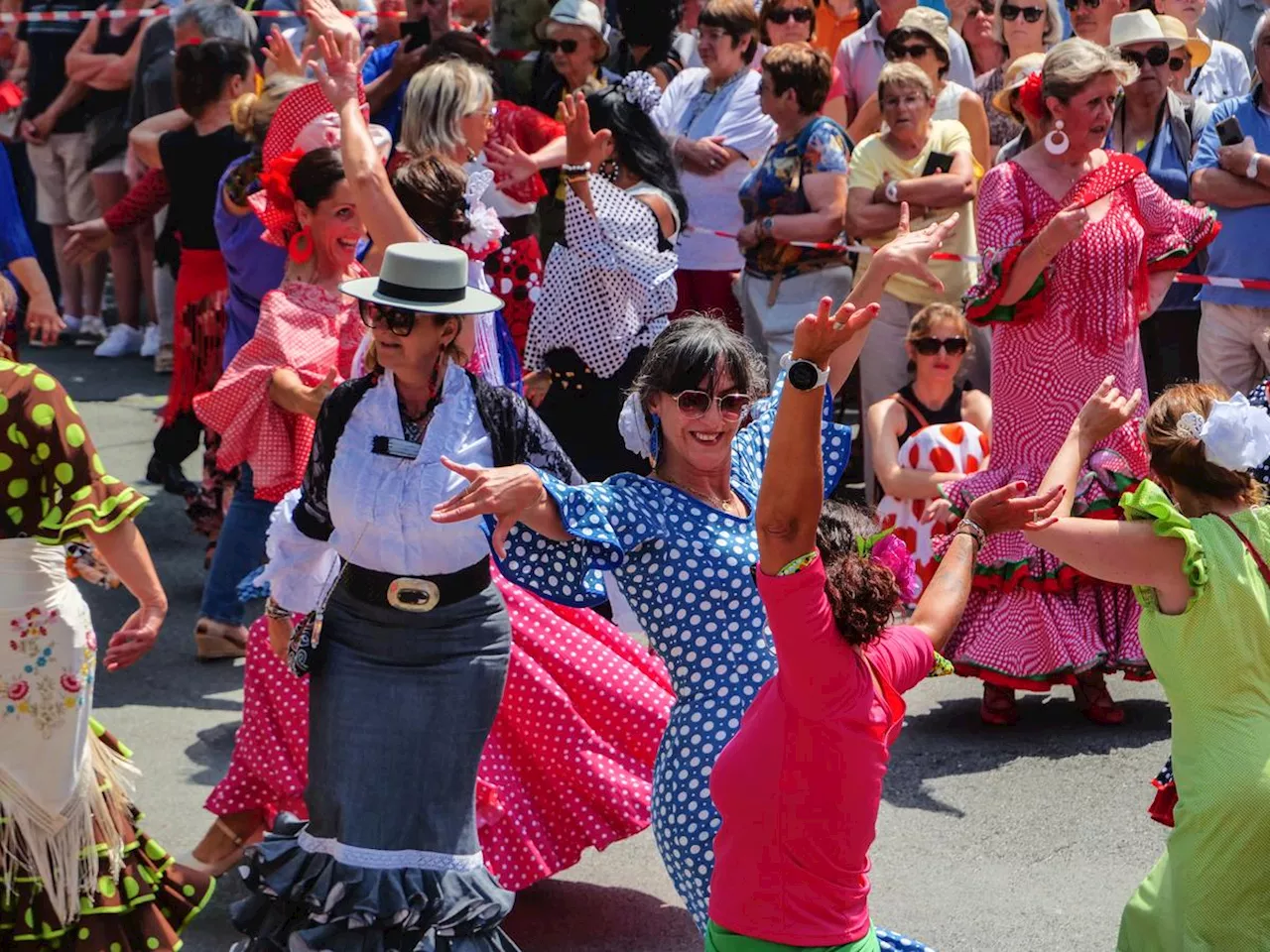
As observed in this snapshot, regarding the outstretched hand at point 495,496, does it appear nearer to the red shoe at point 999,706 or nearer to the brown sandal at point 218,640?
the red shoe at point 999,706

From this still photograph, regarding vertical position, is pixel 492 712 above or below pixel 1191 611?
below

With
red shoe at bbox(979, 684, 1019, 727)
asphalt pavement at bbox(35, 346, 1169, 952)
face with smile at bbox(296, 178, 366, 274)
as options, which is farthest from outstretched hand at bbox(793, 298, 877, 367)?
red shoe at bbox(979, 684, 1019, 727)

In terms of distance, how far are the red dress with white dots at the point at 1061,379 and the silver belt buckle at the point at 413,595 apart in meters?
2.69

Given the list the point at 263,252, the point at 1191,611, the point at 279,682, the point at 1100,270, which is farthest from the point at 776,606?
the point at 263,252

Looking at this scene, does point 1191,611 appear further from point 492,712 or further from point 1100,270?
point 1100,270

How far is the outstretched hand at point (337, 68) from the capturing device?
17.9 ft

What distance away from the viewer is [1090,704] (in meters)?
6.69

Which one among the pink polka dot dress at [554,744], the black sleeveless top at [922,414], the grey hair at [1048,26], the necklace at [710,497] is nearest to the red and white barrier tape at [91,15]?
the grey hair at [1048,26]

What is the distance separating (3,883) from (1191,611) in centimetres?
270

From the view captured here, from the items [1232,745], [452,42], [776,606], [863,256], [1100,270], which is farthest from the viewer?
[452,42]

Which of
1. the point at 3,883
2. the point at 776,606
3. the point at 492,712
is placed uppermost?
the point at 776,606

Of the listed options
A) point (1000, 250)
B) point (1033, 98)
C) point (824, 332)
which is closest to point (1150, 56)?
point (1033, 98)

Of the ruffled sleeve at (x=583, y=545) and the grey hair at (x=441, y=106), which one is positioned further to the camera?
the grey hair at (x=441, y=106)

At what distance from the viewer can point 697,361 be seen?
4.08m
